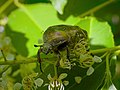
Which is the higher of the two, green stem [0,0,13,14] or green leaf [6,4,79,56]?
green stem [0,0,13,14]

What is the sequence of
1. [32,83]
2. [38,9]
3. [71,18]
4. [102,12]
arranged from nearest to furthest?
1. [32,83]
2. [71,18]
3. [38,9]
4. [102,12]

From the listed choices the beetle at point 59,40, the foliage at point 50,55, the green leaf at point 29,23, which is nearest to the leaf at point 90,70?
the foliage at point 50,55

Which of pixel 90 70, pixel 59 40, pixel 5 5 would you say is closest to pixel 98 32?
pixel 90 70

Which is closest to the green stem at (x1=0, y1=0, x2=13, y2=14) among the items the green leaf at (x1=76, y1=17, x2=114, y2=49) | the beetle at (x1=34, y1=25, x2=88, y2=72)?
the green leaf at (x1=76, y1=17, x2=114, y2=49)

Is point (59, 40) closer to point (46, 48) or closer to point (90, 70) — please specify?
point (46, 48)

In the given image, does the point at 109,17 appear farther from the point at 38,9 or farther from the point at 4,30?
the point at 4,30

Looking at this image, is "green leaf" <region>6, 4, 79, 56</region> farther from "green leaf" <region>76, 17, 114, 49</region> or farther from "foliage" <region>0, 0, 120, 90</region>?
"green leaf" <region>76, 17, 114, 49</region>

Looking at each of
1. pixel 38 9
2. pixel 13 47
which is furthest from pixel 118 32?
pixel 13 47
